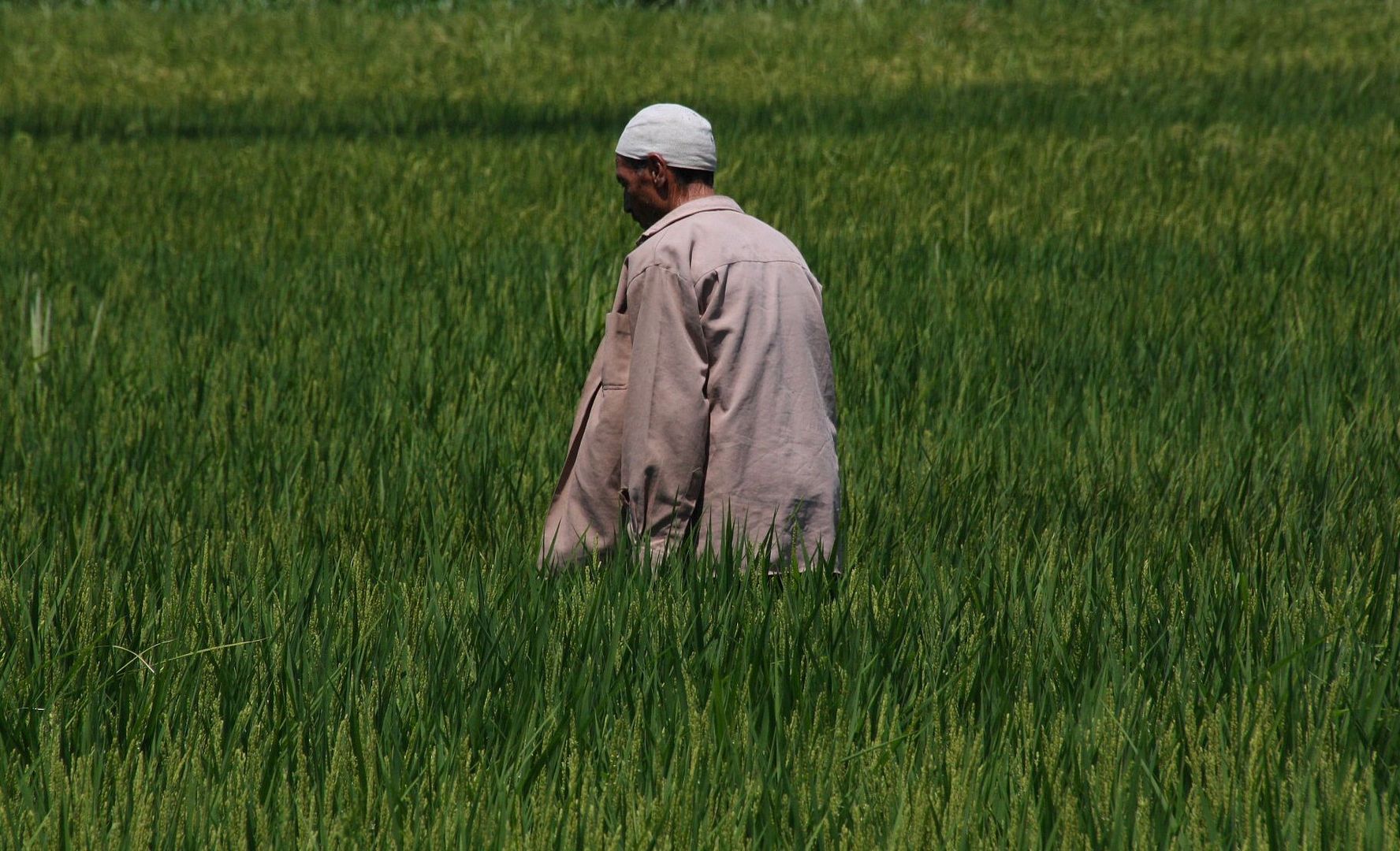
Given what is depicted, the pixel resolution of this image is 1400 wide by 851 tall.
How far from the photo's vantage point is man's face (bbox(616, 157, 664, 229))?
279 cm

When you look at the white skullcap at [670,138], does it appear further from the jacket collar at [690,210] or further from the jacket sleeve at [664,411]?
the jacket sleeve at [664,411]

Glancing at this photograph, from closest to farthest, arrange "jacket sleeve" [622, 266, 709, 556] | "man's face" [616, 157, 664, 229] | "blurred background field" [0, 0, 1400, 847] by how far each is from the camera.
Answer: "blurred background field" [0, 0, 1400, 847] → "jacket sleeve" [622, 266, 709, 556] → "man's face" [616, 157, 664, 229]

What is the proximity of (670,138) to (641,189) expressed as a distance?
0.39 feet

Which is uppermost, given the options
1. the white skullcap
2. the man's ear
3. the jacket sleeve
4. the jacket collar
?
the white skullcap

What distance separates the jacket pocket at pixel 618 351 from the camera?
2850 mm

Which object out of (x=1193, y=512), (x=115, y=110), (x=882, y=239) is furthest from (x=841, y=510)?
(x=115, y=110)

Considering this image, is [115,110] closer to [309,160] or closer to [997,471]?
[309,160]

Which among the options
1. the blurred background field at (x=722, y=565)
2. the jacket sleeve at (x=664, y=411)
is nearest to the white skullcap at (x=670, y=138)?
the jacket sleeve at (x=664, y=411)

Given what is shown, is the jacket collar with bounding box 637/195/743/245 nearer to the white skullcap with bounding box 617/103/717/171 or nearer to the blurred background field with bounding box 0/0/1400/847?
the white skullcap with bounding box 617/103/717/171

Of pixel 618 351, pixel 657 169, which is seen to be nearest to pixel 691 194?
pixel 657 169

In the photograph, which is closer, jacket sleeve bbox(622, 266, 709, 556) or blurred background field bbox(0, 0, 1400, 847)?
blurred background field bbox(0, 0, 1400, 847)

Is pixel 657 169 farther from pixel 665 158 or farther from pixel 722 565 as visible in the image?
pixel 722 565

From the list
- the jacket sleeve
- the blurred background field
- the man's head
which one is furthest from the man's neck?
the blurred background field

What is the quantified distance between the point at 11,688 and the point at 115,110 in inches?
433
